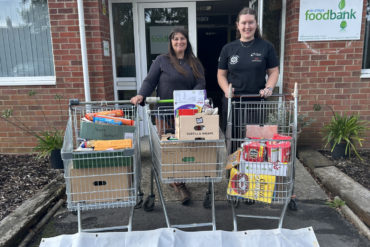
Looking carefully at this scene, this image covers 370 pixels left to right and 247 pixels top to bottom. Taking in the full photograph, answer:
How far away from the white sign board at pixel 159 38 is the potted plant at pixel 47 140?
1811mm

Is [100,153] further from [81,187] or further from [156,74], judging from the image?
[156,74]

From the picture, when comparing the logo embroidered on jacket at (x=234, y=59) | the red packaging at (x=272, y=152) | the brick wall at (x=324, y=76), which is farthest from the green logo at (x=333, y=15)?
the red packaging at (x=272, y=152)

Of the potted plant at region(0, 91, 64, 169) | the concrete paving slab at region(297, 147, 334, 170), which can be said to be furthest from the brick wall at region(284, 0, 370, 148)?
the potted plant at region(0, 91, 64, 169)

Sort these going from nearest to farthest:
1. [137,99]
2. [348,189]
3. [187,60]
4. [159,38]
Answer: [137,99], [187,60], [348,189], [159,38]

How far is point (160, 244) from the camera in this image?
230cm

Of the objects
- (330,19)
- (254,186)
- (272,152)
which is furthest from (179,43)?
(330,19)

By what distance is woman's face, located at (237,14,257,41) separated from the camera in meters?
3.04

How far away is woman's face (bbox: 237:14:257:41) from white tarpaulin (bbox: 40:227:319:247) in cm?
194

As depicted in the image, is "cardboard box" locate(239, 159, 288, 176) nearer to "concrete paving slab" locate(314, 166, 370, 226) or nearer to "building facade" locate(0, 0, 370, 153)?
"concrete paving slab" locate(314, 166, 370, 226)

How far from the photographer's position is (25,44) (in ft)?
16.1

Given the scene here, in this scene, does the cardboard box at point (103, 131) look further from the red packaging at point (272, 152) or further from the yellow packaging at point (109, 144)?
the red packaging at point (272, 152)

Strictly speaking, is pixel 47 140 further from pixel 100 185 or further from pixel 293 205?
pixel 293 205

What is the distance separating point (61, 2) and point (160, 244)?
3910 mm

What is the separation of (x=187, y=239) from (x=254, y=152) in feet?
2.90
